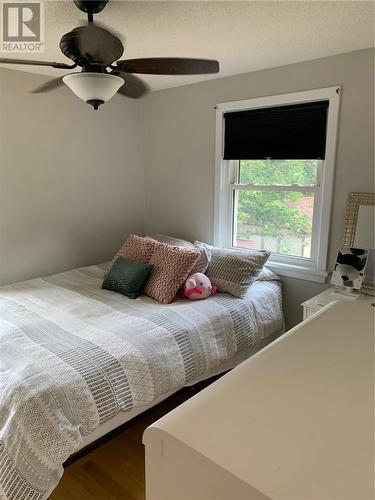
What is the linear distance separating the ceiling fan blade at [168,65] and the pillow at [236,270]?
4.54 ft

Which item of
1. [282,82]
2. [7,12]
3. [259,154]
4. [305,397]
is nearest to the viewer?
[305,397]

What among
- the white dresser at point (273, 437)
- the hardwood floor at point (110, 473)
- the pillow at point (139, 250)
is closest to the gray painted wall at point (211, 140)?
the pillow at point (139, 250)

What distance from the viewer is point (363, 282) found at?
7.89 feet

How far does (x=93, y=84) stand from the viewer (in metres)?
1.54

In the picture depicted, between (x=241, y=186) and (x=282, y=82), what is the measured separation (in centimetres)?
85

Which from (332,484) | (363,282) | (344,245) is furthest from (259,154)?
(332,484)

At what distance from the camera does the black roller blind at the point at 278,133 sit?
257 cm

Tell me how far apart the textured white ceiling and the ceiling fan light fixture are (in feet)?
→ 1.38

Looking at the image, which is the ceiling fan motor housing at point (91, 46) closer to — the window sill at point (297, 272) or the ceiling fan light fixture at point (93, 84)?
the ceiling fan light fixture at point (93, 84)

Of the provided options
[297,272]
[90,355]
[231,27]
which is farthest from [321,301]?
[231,27]

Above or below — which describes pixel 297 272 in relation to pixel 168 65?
below

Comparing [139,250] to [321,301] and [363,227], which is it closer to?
[321,301]

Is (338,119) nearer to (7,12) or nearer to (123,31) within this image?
(123,31)

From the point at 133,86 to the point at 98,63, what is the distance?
0.38 meters
